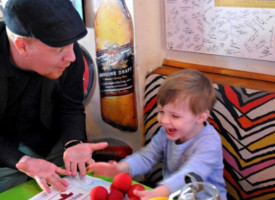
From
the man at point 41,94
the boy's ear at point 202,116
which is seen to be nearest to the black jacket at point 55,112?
the man at point 41,94

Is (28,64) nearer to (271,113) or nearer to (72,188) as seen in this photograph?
(72,188)

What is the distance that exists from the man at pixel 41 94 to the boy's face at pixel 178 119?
0.86 feet

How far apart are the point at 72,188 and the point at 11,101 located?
0.48 metres

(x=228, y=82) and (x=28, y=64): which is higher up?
(x=28, y=64)

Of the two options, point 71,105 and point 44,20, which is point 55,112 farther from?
point 44,20

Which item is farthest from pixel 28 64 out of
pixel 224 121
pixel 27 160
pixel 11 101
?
pixel 224 121

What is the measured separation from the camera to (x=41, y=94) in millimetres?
1499

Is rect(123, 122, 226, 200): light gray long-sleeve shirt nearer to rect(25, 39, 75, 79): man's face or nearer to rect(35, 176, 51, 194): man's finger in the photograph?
rect(35, 176, 51, 194): man's finger

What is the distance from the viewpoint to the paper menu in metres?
1.19

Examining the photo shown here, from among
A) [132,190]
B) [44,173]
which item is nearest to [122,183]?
[132,190]

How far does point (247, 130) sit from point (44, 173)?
2.63ft

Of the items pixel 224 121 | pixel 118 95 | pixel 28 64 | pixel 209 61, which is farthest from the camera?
pixel 118 95

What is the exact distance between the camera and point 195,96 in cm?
131

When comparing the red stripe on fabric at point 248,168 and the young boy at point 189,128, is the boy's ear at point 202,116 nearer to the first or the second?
the young boy at point 189,128
